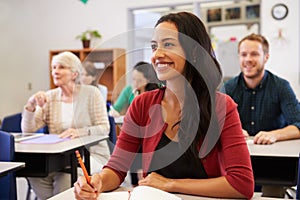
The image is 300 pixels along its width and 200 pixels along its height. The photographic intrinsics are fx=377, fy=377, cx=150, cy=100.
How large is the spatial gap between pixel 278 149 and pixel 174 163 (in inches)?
36.0

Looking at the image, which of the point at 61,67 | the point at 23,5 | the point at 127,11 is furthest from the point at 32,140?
the point at 23,5

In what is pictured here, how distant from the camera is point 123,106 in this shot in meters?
1.47

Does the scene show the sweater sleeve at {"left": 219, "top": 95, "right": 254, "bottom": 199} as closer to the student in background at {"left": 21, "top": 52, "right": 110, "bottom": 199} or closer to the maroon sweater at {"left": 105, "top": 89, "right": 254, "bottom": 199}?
the maroon sweater at {"left": 105, "top": 89, "right": 254, "bottom": 199}

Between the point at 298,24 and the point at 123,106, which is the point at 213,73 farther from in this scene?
the point at 298,24

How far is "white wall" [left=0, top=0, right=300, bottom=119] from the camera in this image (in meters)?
5.52

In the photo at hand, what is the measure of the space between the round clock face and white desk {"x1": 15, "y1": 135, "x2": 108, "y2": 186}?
11.1ft

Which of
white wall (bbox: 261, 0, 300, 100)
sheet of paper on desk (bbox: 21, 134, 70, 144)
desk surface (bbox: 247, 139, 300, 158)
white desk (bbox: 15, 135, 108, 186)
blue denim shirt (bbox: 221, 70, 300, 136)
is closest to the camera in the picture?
desk surface (bbox: 247, 139, 300, 158)

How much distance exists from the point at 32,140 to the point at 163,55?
1547 millimetres

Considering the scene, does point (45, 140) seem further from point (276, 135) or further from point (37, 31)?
point (37, 31)

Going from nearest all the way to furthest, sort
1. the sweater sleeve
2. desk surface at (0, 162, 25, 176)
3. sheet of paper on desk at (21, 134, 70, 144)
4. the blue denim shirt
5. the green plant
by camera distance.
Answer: the sweater sleeve, desk surface at (0, 162, 25, 176), sheet of paper on desk at (21, 134, 70, 144), the blue denim shirt, the green plant

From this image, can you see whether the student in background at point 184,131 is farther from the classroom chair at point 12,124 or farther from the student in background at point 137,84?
the classroom chair at point 12,124

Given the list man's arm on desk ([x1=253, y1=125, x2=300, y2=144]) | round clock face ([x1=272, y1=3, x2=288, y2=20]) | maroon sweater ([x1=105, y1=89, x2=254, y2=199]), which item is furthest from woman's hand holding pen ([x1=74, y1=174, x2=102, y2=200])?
round clock face ([x1=272, y1=3, x2=288, y2=20])

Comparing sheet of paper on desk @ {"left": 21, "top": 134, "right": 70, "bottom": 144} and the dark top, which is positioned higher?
the dark top

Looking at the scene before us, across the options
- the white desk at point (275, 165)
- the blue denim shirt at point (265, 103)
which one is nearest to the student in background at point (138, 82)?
the white desk at point (275, 165)
